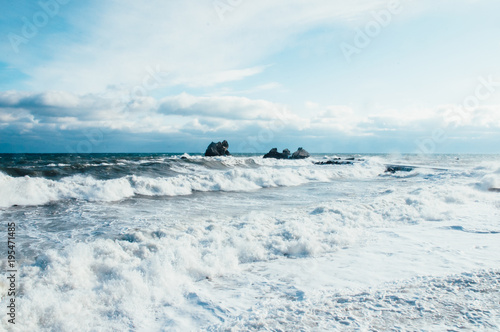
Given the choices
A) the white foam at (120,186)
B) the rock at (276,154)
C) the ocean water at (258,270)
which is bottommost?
the ocean water at (258,270)

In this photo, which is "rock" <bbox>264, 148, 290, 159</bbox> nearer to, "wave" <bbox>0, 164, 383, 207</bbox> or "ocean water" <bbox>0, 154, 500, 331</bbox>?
"wave" <bbox>0, 164, 383, 207</bbox>

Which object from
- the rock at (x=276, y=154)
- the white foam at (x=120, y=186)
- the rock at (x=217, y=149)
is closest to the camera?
the white foam at (x=120, y=186)

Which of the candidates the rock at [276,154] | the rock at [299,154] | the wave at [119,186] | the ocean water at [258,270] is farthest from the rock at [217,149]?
the ocean water at [258,270]

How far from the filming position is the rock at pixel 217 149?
58.0m

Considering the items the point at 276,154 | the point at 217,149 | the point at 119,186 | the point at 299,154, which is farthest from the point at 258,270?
the point at 299,154

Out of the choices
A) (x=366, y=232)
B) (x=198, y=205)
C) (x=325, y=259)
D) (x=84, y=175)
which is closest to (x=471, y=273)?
(x=325, y=259)

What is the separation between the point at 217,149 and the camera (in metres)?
58.6

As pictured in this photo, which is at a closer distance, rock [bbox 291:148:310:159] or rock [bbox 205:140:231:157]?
rock [bbox 205:140:231:157]

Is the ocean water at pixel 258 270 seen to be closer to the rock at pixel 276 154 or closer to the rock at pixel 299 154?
the rock at pixel 299 154

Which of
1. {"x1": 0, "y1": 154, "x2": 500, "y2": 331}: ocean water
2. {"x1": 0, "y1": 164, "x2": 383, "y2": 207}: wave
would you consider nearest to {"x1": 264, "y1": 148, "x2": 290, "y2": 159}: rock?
{"x1": 0, "y1": 164, "x2": 383, "y2": 207}: wave

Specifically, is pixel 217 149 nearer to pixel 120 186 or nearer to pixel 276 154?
pixel 276 154

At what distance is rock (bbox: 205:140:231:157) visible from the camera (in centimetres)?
5796

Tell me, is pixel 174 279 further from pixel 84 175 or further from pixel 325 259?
pixel 84 175

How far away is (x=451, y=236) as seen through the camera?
7234 millimetres
